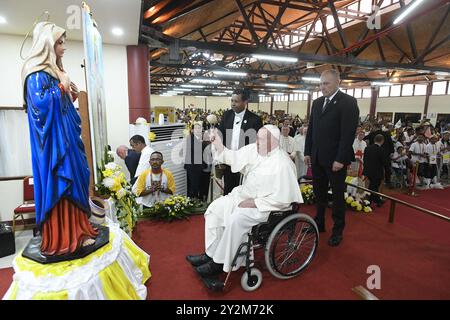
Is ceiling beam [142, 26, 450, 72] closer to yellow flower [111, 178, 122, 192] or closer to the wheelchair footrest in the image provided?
yellow flower [111, 178, 122, 192]

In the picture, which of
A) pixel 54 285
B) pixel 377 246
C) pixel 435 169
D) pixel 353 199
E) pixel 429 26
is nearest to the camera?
pixel 54 285

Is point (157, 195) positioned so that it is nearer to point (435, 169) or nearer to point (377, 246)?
point (377, 246)

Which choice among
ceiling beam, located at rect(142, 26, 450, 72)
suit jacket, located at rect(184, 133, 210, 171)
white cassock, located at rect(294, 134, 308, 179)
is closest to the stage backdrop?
suit jacket, located at rect(184, 133, 210, 171)

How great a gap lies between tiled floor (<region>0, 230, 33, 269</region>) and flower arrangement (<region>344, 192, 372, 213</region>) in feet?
15.5

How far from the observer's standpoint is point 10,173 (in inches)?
159

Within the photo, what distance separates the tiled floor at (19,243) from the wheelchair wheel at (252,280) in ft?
8.70

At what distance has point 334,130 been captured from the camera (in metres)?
2.96

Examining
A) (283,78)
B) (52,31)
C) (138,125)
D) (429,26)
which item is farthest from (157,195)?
(283,78)

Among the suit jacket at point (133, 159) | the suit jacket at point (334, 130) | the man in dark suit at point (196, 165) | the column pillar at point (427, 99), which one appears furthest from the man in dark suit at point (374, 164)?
the column pillar at point (427, 99)

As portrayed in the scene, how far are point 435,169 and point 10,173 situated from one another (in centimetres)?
882

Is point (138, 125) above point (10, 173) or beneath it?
above

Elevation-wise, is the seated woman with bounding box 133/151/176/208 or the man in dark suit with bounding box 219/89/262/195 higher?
the man in dark suit with bounding box 219/89/262/195

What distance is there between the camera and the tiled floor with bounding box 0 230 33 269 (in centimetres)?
300

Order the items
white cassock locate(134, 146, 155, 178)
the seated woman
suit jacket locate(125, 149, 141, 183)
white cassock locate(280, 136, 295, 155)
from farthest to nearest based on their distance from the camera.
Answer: white cassock locate(280, 136, 295, 155) → suit jacket locate(125, 149, 141, 183) → white cassock locate(134, 146, 155, 178) → the seated woman
